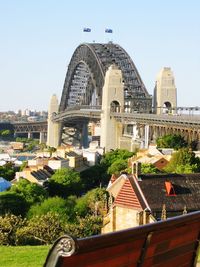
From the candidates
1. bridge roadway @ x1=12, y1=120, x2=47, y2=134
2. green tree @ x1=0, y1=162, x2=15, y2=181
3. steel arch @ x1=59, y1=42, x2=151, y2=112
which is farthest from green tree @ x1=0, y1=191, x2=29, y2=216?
bridge roadway @ x1=12, y1=120, x2=47, y2=134

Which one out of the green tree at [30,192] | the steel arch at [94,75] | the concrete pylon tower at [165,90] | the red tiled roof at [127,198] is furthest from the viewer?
the steel arch at [94,75]

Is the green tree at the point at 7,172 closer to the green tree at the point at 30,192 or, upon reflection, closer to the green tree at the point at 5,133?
the green tree at the point at 30,192

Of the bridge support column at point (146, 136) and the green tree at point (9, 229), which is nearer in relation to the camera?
the green tree at point (9, 229)

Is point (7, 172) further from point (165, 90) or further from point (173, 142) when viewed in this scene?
point (165, 90)

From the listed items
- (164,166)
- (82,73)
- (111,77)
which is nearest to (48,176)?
(164,166)

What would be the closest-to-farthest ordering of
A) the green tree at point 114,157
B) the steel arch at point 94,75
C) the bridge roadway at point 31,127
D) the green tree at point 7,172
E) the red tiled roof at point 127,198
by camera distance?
1. the red tiled roof at point 127,198
2. the green tree at point 7,172
3. the green tree at point 114,157
4. the steel arch at point 94,75
5. the bridge roadway at point 31,127

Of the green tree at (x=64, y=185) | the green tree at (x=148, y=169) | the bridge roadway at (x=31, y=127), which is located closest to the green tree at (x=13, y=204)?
the green tree at (x=64, y=185)

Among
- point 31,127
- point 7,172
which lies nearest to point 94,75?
point 7,172

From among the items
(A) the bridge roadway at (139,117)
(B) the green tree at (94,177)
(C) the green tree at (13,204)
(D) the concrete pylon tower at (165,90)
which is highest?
(D) the concrete pylon tower at (165,90)
